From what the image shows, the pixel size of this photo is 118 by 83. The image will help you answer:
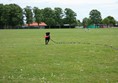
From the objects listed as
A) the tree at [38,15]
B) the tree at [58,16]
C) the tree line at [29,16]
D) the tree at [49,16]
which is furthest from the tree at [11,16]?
the tree at [58,16]

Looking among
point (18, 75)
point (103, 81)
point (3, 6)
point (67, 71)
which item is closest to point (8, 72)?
point (18, 75)

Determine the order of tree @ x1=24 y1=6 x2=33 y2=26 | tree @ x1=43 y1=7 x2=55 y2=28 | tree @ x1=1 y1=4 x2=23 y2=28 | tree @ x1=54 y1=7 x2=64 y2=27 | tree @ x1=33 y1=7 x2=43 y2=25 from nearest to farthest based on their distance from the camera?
tree @ x1=1 y1=4 x2=23 y2=28
tree @ x1=24 y1=6 x2=33 y2=26
tree @ x1=33 y1=7 x2=43 y2=25
tree @ x1=43 y1=7 x2=55 y2=28
tree @ x1=54 y1=7 x2=64 y2=27

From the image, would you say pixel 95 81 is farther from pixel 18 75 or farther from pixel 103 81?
pixel 18 75

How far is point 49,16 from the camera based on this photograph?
629 ft

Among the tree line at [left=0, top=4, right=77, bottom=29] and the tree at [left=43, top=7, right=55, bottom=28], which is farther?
the tree at [left=43, top=7, right=55, bottom=28]

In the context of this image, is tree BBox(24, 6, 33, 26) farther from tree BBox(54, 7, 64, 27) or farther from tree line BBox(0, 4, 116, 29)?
tree BBox(54, 7, 64, 27)

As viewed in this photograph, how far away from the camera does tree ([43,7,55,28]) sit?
615 ft

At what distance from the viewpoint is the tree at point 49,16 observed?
7377 inches

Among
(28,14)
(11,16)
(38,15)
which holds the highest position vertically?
(28,14)

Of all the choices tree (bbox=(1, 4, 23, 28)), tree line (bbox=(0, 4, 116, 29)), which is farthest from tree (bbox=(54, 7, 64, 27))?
tree (bbox=(1, 4, 23, 28))

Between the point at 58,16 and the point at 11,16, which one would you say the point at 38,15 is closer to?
the point at 58,16

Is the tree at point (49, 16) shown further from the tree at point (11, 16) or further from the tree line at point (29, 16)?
the tree at point (11, 16)

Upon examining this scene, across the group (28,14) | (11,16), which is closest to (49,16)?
(28,14)

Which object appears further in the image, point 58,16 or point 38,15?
point 58,16
